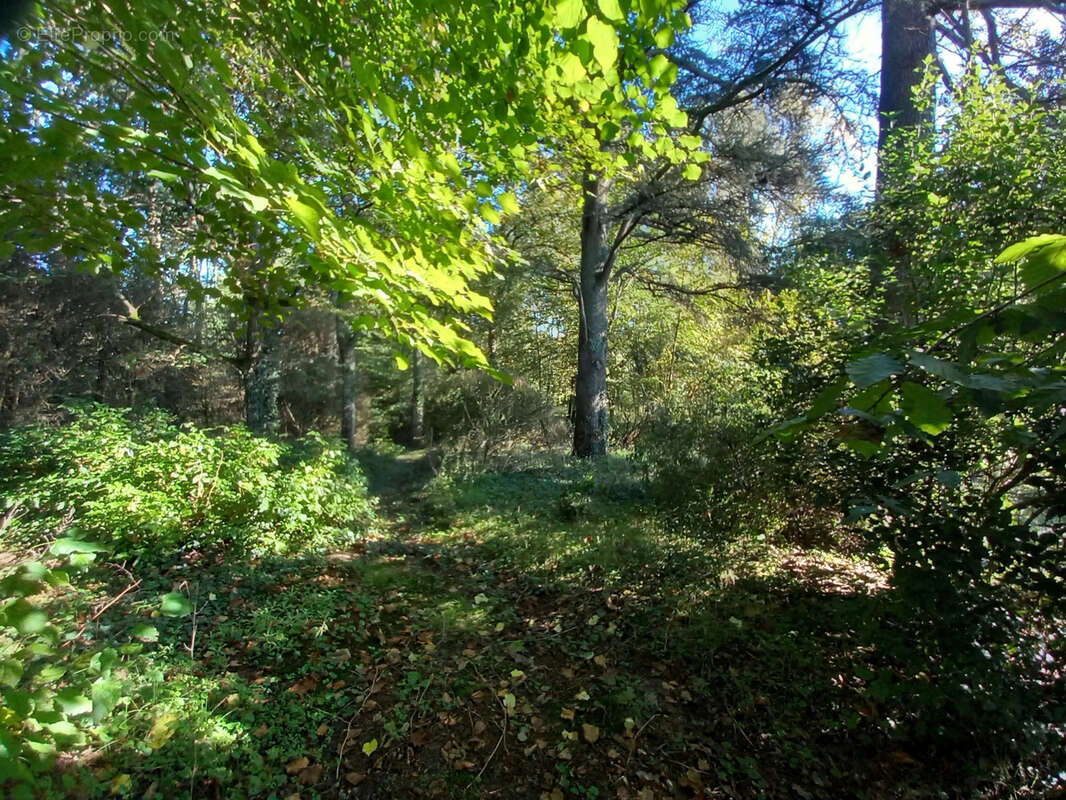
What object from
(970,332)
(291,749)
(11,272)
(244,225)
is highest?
(11,272)

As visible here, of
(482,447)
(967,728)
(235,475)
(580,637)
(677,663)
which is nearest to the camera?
(967,728)

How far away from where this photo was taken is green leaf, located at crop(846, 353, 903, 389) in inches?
31.7

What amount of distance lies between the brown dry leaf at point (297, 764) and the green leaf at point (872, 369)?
122 inches

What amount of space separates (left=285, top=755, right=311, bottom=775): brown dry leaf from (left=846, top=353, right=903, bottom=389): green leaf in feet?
10.2

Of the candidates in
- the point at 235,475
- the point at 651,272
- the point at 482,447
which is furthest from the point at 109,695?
the point at 651,272

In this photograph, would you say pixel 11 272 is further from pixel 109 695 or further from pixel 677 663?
pixel 677 663

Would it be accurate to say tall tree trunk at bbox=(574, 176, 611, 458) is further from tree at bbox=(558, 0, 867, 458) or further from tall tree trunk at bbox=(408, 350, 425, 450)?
tall tree trunk at bbox=(408, 350, 425, 450)

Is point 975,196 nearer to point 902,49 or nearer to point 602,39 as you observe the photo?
point 602,39

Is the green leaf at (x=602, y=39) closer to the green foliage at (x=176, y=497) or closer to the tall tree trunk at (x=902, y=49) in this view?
the green foliage at (x=176, y=497)

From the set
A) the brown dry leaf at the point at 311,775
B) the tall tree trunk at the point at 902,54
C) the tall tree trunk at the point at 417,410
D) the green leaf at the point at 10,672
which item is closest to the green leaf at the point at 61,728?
the green leaf at the point at 10,672

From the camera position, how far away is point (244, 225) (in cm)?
292

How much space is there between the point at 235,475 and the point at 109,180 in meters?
Answer: 6.37

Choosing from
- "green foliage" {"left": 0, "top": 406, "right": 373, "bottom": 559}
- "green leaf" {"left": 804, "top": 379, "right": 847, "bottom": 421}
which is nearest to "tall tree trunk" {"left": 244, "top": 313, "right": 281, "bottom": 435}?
"green foliage" {"left": 0, "top": 406, "right": 373, "bottom": 559}

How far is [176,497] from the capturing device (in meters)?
4.55
